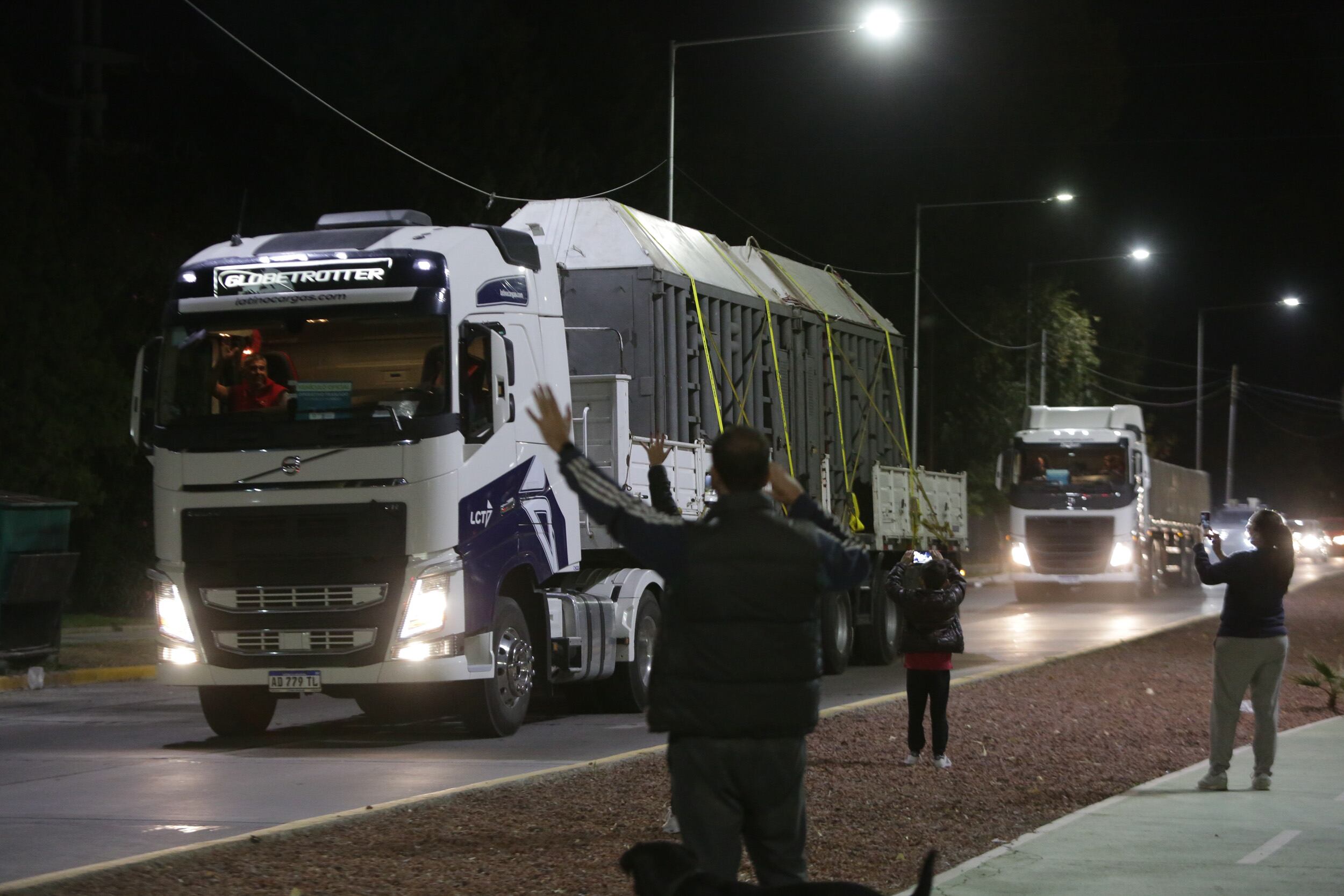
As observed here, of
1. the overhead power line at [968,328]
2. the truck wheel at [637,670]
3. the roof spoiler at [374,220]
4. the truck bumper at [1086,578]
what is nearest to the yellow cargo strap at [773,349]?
the truck wheel at [637,670]

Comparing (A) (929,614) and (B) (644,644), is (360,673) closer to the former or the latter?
(B) (644,644)

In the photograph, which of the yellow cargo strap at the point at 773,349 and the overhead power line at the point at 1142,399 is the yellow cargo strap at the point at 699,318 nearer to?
the yellow cargo strap at the point at 773,349

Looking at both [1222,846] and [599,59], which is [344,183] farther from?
[1222,846]

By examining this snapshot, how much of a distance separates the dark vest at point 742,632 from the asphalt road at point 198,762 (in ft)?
13.8

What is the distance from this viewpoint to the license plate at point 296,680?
12.8 m

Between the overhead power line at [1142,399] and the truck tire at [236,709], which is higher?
the overhead power line at [1142,399]

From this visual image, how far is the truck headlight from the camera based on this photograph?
1303cm

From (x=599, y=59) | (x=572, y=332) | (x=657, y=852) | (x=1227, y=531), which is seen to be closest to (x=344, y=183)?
(x=599, y=59)

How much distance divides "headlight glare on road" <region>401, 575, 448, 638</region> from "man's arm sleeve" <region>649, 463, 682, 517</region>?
6.48 metres

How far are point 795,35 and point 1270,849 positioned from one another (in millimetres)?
18172

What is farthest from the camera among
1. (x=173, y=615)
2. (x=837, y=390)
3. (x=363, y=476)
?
(x=837, y=390)

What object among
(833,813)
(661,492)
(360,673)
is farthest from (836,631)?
(661,492)

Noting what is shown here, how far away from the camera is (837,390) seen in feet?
70.4

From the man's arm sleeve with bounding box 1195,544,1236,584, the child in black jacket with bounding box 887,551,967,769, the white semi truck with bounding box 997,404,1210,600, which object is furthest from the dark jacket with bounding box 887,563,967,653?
the white semi truck with bounding box 997,404,1210,600
